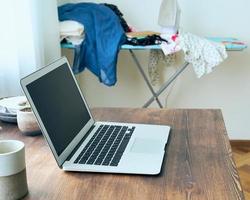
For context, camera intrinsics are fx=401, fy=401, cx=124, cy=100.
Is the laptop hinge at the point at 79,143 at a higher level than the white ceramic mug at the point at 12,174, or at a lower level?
lower

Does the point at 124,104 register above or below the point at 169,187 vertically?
below

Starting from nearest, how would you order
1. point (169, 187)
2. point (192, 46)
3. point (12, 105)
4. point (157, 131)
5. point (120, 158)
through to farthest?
point (169, 187) < point (120, 158) < point (157, 131) < point (12, 105) < point (192, 46)

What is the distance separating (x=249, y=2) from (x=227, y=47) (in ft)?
1.71

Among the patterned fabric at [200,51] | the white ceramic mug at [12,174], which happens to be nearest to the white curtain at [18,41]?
the patterned fabric at [200,51]

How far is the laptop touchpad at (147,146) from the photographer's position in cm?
108

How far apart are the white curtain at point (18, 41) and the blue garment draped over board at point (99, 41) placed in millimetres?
355

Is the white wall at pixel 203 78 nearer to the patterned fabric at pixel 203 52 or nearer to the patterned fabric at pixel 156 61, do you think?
the patterned fabric at pixel 156 61

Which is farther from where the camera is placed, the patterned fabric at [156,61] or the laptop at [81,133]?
the patterned fabric at [156,61]

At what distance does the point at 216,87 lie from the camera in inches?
119

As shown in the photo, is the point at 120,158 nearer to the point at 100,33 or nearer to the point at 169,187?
the point at 169,187

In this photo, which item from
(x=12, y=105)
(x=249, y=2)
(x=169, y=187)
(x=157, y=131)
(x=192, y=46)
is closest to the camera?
(x=169, y=187)

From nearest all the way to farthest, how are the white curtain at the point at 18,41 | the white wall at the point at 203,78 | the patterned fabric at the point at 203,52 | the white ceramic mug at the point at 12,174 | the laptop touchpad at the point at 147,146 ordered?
1. the white ceramic mug at the point at 12,174
2. the laptop touchpad at the point at 147,146
3. the white curtain at the point at 18,41
4. the patterned fabric at the point at 203,52
5. the white wall at the point at 203,78

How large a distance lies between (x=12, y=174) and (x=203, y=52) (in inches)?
73.5

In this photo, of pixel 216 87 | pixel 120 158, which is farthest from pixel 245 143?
pixel 120 158
